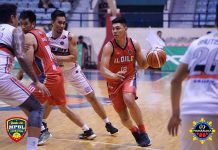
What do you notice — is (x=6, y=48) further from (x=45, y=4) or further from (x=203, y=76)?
(x=45, y=4)

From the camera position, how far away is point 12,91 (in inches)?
197

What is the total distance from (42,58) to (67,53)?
856 mm

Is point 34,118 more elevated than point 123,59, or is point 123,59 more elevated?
point 123,59

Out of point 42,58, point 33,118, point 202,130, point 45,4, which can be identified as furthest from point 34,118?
point 45,4

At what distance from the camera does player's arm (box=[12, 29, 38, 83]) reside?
16.1 feet

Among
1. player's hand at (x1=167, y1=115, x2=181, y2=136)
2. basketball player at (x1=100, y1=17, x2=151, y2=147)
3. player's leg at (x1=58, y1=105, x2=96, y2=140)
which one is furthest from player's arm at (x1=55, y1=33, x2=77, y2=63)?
player's hand at (x1=167, y1=115, x2=181, y2=136)

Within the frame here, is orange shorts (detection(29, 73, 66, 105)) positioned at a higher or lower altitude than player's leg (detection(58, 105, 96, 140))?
higher

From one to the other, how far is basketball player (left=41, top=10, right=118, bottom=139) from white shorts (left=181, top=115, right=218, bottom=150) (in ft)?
11.7

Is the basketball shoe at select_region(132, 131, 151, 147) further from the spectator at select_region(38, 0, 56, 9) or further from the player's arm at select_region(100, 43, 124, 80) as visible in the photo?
the spectator at select_region(38, 0, 56, 9)

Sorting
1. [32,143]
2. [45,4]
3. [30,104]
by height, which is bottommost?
[32,143]

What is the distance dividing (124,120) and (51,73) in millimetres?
1273

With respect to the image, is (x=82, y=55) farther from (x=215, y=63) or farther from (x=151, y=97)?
(x=215, y=63)

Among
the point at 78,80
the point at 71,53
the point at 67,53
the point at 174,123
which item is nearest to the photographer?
the point at 174,123

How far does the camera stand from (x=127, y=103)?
621 cm
